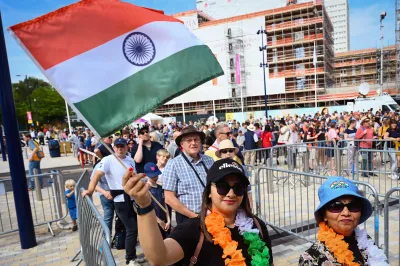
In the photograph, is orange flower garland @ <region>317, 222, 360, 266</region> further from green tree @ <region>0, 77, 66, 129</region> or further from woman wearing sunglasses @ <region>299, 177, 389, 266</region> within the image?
green tree @ <region>0, 77, 66, 129</region>

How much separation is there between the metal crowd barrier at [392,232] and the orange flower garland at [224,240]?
230cm

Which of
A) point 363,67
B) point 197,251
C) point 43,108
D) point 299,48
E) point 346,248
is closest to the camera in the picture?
point 197,251

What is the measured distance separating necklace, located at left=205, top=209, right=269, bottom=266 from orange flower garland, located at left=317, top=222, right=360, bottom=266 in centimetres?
40

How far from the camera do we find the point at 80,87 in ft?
7.18

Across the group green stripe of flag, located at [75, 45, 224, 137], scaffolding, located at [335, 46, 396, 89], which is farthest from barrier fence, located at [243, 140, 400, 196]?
scaffolding, located at [335, 46, 396, 89]

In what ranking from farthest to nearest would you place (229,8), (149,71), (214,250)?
1. (229,8)
2. (149,71)
3. (214,250)

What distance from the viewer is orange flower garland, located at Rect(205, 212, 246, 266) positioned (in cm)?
175

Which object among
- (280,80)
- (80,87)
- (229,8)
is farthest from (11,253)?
(229,8)

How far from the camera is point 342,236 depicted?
1.88 m

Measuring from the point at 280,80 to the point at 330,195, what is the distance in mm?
55769

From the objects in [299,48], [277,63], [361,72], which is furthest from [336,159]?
[361,72]

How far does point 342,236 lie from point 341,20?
142401mm

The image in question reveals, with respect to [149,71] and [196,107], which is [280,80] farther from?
[149,71]

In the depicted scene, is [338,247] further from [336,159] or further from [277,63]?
[277,63]
